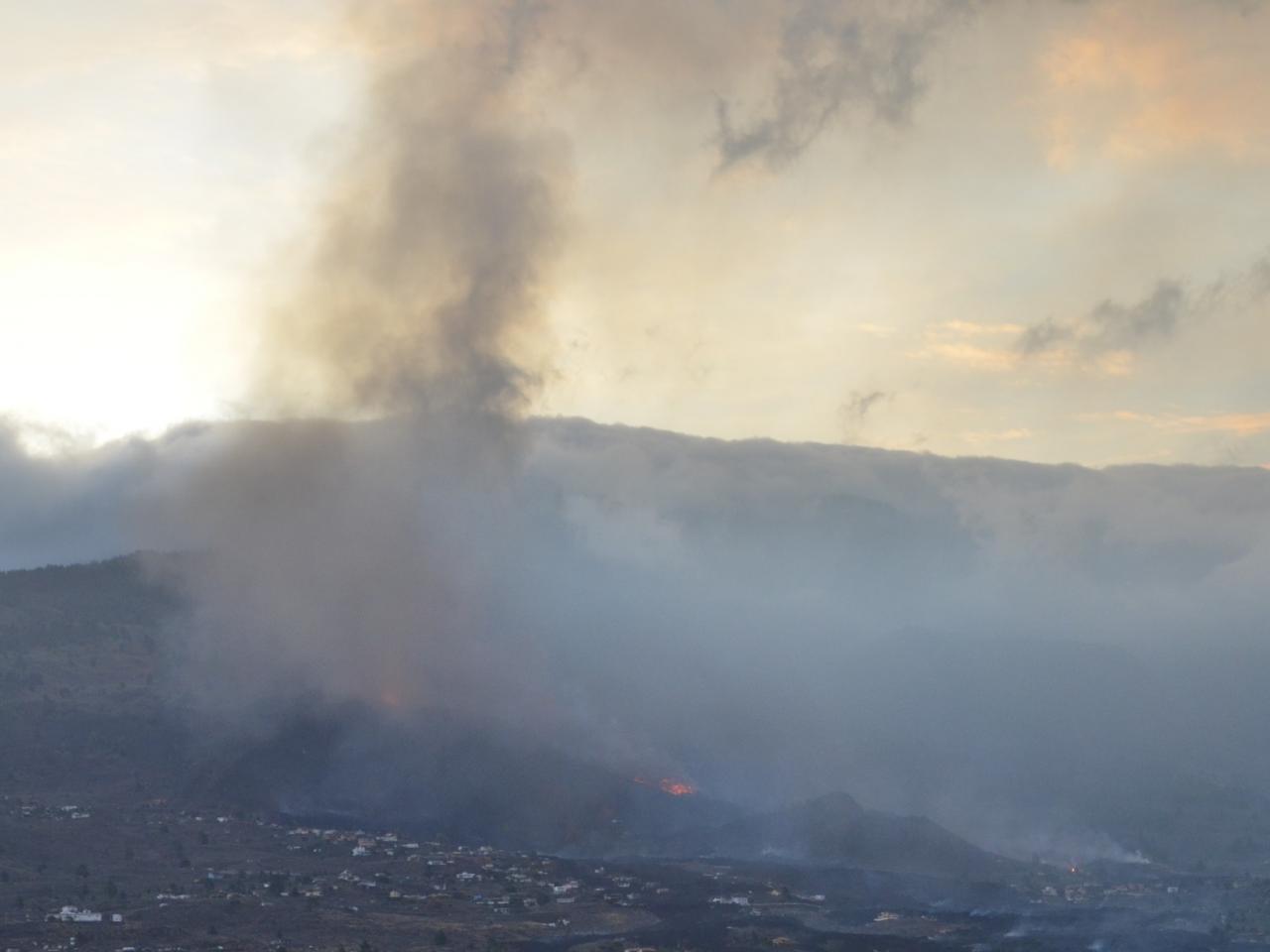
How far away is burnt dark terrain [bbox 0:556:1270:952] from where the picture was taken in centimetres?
12075

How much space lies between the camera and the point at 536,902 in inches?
5231

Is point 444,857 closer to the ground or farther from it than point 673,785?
closer to the ground

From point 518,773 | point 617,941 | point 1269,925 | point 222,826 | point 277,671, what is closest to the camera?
point 617,941

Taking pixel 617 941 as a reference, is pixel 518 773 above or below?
above

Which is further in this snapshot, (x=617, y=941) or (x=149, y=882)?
(x=149, y=882)

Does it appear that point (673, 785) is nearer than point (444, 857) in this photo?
No

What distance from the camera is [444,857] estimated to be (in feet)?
497

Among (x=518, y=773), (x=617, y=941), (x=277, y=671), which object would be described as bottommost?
(x=617, y=941)

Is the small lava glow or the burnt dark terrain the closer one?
the burnt dark terrain

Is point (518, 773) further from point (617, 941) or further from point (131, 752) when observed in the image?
point (617, 941)

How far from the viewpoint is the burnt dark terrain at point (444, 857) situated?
120750 millimetres

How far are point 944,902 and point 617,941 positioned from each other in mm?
36405

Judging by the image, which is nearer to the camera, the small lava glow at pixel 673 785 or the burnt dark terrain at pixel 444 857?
the burnt dark terrain at pixel 444 857

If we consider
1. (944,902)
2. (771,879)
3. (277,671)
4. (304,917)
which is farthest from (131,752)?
(944,902)
